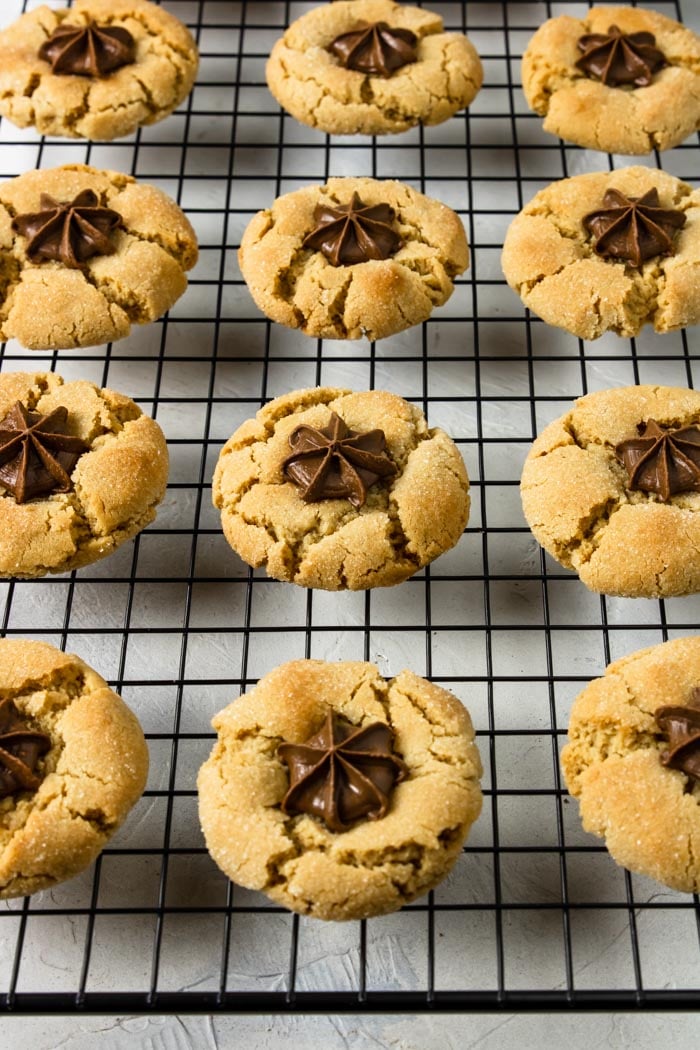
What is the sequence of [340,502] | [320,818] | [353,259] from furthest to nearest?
[353,259], [340,502], [320,818]

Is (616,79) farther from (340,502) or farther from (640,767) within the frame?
(640,767)

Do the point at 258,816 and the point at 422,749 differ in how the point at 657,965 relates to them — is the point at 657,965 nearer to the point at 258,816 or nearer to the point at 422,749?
the point at 422,749

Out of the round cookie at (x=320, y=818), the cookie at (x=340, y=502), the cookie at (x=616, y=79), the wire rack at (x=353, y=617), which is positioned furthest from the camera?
the cookie at (x=616, y=79)

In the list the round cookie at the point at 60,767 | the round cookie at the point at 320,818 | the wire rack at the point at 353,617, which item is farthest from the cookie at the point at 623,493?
the round cookie at the point at 60,767

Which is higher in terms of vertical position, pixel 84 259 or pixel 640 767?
pixel 84 259

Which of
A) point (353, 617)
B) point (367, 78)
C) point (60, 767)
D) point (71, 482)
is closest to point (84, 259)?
point (71, 482)

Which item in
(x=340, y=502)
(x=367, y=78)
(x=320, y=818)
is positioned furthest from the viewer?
(x=367, y=78)

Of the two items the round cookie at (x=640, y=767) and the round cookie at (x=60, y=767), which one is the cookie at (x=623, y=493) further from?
the round cookie at (x=60, y=767)
